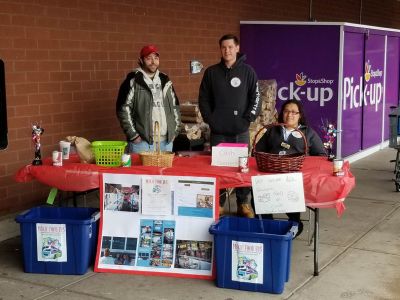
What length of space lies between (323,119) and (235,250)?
490 cm

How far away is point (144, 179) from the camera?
489cm

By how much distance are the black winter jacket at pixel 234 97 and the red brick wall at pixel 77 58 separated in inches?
63.8

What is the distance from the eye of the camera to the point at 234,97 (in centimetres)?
619

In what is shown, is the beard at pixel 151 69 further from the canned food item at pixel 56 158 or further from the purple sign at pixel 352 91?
the purple sign at pixel 352 91

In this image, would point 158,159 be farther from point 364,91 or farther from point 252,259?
point 364,91

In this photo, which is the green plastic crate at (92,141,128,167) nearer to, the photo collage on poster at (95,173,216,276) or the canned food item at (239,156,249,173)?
the photo collage on poster at (95,173,216,276)

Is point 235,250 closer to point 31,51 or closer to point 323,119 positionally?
point 31,51

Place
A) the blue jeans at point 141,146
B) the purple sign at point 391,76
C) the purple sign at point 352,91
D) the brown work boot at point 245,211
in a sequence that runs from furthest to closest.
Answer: the purple sign at point 391,76, the purple sign at point 352,91, the brown work boot at point 245,211, the blue jeans at point 141,146

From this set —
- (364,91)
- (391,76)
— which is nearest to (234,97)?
(364,91)

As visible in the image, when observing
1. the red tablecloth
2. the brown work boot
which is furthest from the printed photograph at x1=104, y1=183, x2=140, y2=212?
the brown work boot

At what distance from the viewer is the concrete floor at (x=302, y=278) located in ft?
15.2

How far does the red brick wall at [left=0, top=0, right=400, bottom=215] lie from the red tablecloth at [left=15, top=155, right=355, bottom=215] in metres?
1.21

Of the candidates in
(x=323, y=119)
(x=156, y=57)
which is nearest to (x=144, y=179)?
(x=156, y=57)

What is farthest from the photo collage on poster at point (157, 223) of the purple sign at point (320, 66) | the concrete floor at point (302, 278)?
the purple sign at point (320, 66)
